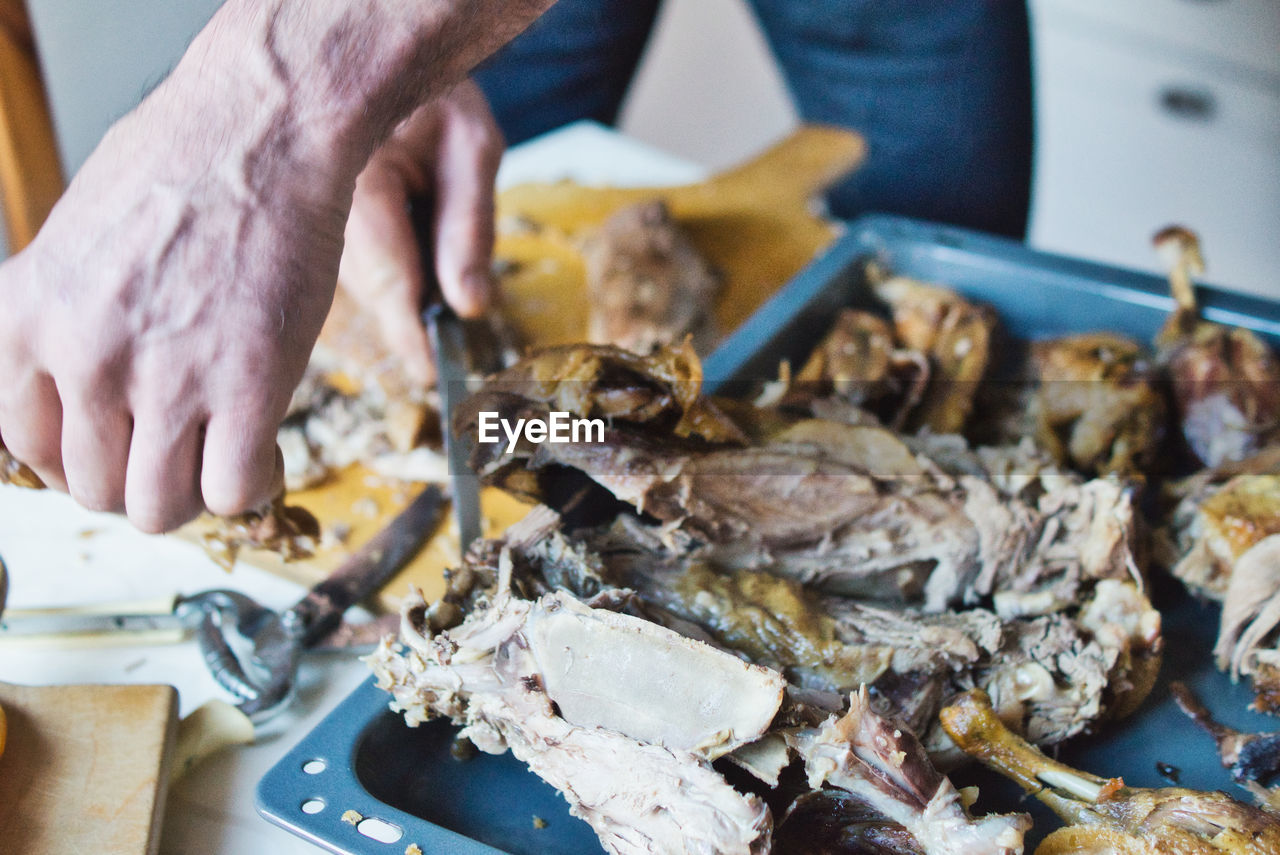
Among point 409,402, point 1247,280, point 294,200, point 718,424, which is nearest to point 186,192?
point 294,200

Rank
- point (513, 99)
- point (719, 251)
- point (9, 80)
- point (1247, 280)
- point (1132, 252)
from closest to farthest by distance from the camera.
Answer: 1. point (9, 80)
2. point (719, 251)
3. point (513, 99)
4. point (1247, 280)
5. point (1132, 252)

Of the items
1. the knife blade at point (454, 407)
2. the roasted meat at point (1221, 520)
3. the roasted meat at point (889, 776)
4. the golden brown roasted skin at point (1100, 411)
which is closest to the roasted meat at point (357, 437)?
the knife blade at point (454, 407)

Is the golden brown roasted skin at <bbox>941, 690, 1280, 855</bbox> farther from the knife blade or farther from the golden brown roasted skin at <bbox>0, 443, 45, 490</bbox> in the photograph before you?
the golden brown roasted skin at <bbox>0, 443, 45, 490</bbox>

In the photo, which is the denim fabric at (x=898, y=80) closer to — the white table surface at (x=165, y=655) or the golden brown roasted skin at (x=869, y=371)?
the golden brown roasted skin at (x=869, y=371)

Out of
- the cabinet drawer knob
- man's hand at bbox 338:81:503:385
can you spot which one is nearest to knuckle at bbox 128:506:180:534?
man's hand at bbox 338:81:503:385

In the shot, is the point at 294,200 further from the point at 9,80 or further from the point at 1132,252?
the point at 1132,252

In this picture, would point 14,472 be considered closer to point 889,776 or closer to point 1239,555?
point 889,776
